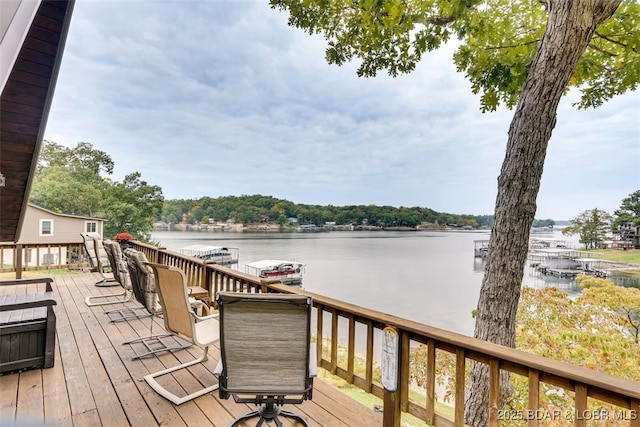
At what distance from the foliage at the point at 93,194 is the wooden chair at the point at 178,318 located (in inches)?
1087

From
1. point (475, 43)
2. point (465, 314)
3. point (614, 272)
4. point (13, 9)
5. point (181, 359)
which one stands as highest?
point (475, 43)

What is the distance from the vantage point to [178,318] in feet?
8.38

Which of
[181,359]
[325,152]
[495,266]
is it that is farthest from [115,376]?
[325,152]

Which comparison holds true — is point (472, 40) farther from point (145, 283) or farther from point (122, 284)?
point (122, 284)

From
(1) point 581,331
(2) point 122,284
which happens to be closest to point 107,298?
(2) point 122,284

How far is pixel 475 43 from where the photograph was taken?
4.59m

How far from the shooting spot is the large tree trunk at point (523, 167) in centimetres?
324

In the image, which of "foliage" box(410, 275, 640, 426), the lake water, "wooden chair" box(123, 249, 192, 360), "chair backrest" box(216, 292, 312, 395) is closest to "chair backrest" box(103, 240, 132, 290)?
"wooden chair" box(123, 249, 192, 360)

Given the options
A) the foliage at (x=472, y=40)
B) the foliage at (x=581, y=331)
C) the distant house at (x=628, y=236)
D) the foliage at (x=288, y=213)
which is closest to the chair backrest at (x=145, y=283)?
the foliage at (x=472, y=40)

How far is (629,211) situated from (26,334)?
58.0ft

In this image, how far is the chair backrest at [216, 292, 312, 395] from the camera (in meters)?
1.63

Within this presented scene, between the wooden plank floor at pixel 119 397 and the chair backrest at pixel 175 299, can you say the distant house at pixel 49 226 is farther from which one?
the chair backrest at pixel 175 299

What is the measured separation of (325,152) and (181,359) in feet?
134

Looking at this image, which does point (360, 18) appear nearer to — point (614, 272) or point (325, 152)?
point (614, 272)
